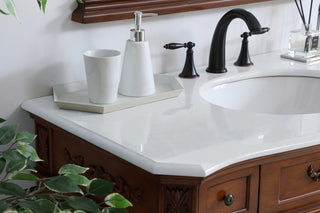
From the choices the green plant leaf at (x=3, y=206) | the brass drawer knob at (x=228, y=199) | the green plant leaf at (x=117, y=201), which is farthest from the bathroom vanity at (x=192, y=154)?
the green plant leaf at (x=3, y=206)

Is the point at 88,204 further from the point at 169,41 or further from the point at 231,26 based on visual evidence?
the point at 231,26

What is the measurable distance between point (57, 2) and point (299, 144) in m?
0.60

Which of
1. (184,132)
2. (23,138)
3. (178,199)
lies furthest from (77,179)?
(184,132)

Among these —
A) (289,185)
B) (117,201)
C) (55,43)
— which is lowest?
(289,185)

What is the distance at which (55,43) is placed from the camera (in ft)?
3.96

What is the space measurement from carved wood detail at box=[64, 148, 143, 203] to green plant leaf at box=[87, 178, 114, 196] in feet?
0.92

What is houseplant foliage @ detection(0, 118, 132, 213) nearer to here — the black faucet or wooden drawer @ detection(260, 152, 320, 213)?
wooden drawer @ detection(260, 152, 320, 213)

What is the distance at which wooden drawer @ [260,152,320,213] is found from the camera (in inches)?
38.7

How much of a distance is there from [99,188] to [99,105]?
47cm

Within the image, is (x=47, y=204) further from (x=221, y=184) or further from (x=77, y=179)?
(x=221, y=184)

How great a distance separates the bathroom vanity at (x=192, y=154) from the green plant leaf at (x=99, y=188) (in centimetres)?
21

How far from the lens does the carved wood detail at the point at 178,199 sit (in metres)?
0.89

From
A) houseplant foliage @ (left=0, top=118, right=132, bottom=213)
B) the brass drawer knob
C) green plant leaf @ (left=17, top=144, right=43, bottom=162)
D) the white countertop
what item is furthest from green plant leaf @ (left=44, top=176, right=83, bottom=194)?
the brass drawer knob

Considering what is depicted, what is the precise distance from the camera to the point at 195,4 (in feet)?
4.54
